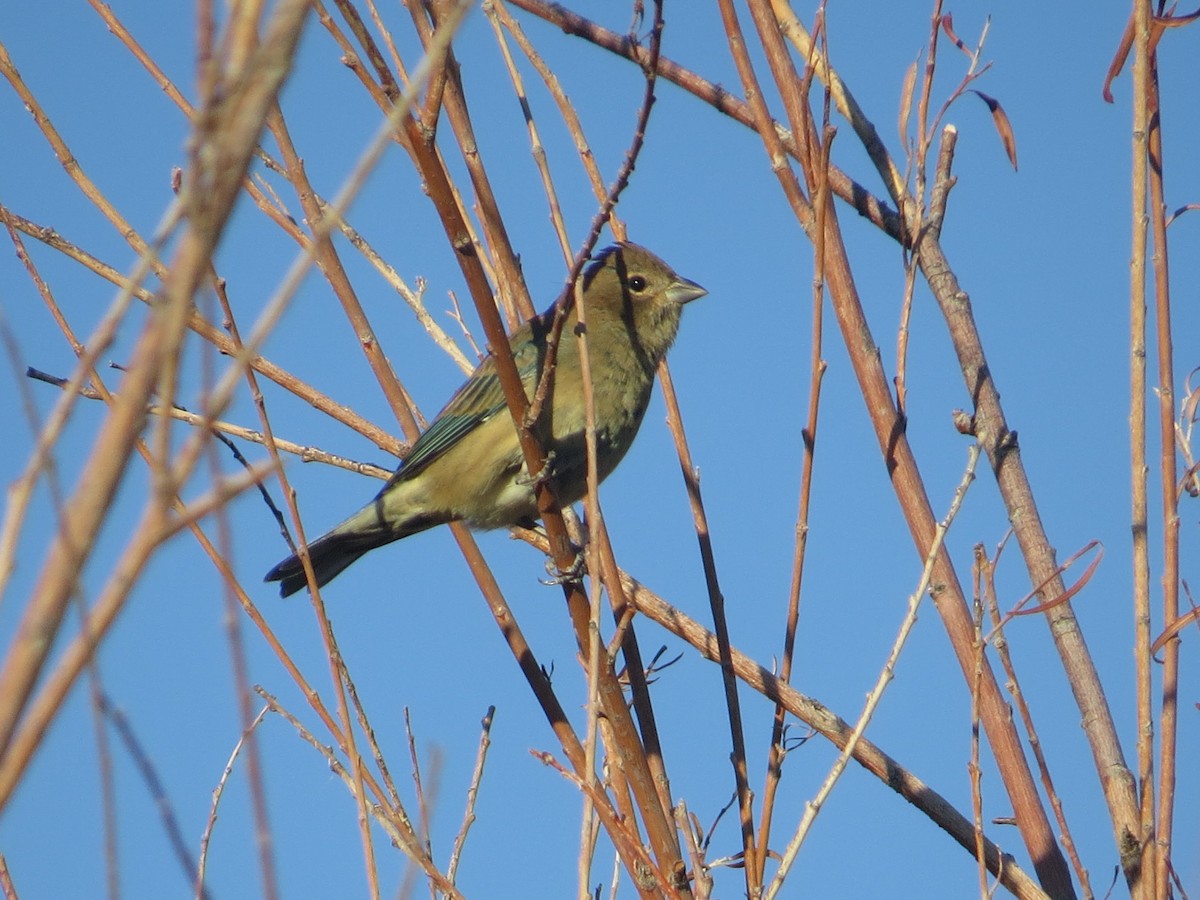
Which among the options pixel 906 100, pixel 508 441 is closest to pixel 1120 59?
pixel 906 100

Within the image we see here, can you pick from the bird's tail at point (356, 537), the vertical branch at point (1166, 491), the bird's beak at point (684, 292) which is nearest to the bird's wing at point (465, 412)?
the bird's tail at point (356, 537)

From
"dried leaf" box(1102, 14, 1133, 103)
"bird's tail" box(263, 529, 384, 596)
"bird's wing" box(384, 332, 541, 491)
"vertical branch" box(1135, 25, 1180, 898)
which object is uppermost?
"bird's wing" box(384, 332, 541, 491)

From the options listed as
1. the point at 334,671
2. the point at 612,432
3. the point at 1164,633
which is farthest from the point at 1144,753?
the point at 612,432

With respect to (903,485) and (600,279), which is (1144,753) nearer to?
(903,485)

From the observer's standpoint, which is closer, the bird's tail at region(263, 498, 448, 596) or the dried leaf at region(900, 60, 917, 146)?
the dried leaf at region(900, 60, 917, 146)

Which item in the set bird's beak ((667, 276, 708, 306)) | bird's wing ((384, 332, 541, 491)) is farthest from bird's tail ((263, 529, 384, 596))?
bird's beak ((667, 276, 708, 306))

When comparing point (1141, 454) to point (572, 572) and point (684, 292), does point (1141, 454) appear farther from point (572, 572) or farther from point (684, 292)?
point (684, 292)

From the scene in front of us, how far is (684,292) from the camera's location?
5.55 m

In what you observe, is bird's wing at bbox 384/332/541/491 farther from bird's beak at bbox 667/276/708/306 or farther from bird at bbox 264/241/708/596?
bird's beak at bbox 667/276/708/306

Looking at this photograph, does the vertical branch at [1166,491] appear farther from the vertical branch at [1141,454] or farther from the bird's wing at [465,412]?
the bird's wing at [465,412]

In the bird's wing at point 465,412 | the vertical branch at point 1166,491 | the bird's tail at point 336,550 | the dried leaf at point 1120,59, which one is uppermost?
Answer: the bird's wing at point 465,412

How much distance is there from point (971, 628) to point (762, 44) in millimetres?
1312

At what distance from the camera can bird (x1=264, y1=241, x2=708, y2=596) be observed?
4.71 m

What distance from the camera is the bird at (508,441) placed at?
4.71m
